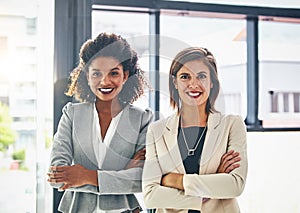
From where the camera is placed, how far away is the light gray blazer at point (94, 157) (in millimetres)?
1307

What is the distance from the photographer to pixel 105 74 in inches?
51.9

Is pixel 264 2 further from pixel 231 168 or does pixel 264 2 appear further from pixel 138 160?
pixel 138 160

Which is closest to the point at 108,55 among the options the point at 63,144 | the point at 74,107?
the point at 74,107

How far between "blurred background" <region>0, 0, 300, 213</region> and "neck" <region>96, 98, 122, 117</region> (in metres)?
0.07

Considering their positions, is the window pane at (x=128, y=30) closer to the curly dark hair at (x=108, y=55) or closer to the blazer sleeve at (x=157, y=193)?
the curly dark hair at (x=108, y=55)

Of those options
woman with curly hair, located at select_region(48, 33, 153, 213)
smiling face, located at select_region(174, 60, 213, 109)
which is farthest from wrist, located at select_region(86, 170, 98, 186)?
smiling face, located at select_region(174, 60, 213, 109)

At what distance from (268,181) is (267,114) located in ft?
0.71

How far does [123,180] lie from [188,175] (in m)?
0.19

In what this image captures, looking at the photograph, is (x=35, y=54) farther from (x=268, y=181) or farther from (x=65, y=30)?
(x=268, y=181)

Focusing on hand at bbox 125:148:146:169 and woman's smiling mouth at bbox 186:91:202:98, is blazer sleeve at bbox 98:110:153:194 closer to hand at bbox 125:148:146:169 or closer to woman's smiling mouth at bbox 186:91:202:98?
hand at bbox 125:148:146:169

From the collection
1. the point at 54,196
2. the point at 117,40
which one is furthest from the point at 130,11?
the point at 54,196

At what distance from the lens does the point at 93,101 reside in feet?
4.34

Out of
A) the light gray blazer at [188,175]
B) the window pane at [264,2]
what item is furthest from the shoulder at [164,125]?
the window pane at [264,2]

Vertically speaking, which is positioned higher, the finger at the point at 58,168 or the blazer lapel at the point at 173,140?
the blazer lapel at the point at 173,140
